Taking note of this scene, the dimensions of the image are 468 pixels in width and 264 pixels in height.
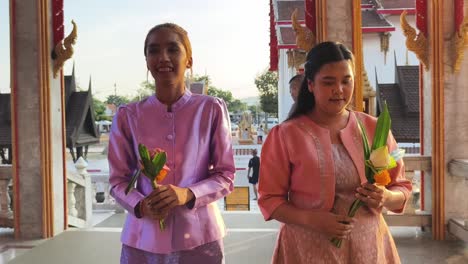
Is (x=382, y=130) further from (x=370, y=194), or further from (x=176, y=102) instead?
(x=176, y=102)

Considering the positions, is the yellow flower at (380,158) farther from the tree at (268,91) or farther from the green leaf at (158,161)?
the tree at (268,91)

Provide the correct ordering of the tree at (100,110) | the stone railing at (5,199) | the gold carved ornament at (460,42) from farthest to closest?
the tree at (100,110)
the stone railing at (5,199)
the gold carved ornament at (460,42)

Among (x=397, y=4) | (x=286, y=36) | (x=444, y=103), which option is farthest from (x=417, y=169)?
(x=397, y=4)

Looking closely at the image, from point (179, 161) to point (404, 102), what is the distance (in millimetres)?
5836

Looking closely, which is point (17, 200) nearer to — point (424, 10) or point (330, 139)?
point (330, 139)

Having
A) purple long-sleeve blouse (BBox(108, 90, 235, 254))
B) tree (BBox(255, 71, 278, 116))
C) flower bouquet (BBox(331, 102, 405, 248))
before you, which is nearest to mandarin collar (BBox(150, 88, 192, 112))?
purple long-sleeve blouse (BBox(108, 90, 235, 254))

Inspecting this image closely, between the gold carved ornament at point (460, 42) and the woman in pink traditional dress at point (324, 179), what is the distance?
2970 millimetres

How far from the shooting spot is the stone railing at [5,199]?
430 cm

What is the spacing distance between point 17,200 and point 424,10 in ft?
13.3

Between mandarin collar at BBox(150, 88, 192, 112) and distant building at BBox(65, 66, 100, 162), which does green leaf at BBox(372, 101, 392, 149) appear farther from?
distant building at BBox(65, 66, 100, 162)

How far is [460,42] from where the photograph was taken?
3.63 m

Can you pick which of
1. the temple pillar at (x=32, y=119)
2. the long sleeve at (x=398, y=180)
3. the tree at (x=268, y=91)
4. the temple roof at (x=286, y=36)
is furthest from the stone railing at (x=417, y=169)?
the tree at (x=268, y=91)

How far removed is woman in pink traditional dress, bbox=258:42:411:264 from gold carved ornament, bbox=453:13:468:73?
2.97 meters

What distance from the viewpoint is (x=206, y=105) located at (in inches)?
48.1
